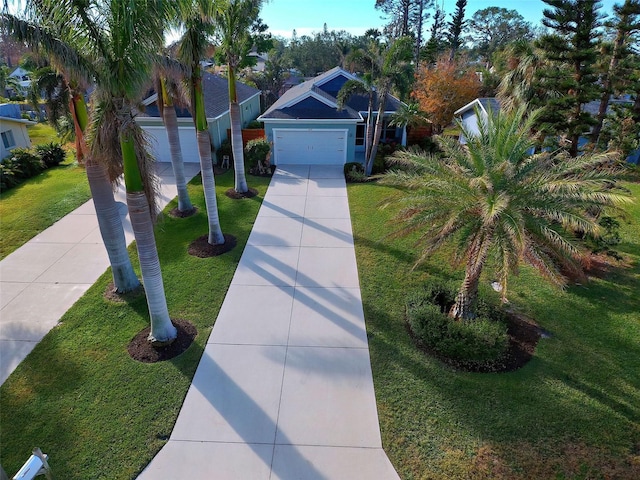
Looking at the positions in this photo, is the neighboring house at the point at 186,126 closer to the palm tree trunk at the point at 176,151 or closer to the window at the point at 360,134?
the palm tree trunk at the point at 176,151

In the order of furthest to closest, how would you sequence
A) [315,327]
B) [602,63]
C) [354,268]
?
1. [602,63]
2. [354,268]
3. [315,327]

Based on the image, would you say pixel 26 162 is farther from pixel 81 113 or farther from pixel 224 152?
pixel 81 113

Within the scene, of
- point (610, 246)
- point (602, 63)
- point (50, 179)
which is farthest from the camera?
point (50, 179)

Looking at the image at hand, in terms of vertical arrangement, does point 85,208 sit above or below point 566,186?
below

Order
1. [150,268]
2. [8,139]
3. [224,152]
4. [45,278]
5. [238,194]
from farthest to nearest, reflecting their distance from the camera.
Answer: [8,139] < [224,152] < [238,194] < [45,278] < [150,268]

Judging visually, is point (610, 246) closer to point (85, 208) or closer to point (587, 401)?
point (587, 401)

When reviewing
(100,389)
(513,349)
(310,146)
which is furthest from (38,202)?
(513,349)

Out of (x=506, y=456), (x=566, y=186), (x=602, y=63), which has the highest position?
(x=602, y=63)

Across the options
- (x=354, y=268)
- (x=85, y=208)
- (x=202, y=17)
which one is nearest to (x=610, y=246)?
(x=354, y=268)
